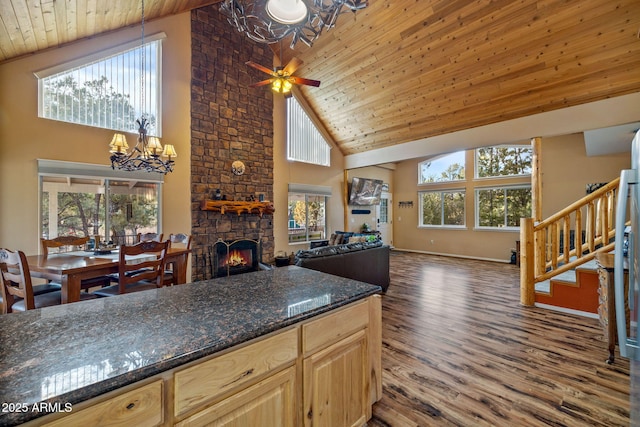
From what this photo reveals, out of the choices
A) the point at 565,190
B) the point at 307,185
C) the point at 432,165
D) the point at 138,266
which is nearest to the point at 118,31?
the point at 138,266

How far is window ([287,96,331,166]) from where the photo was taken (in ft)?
21.6

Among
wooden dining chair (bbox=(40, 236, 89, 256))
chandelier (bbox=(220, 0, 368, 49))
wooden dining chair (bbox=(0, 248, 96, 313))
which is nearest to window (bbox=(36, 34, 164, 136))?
wooden dining chair (bbox=(40, 236, 89, 256))

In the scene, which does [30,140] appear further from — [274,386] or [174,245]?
[274,386]

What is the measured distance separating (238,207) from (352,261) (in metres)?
2.70

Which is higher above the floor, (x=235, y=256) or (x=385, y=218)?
(x=385, y=218)

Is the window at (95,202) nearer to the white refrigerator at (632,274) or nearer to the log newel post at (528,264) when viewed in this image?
the white refrigerator at (632,274)

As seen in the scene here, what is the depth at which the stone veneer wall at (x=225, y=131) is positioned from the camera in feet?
16.5

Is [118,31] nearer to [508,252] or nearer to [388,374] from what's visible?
[388,374]

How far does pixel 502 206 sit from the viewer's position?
7156 mm

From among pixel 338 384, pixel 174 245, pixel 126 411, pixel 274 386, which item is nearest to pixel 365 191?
pixel 174 245

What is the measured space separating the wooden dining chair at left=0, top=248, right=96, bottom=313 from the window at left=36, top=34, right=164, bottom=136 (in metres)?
2.73

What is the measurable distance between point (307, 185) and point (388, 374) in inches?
204

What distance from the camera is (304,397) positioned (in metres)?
1.24

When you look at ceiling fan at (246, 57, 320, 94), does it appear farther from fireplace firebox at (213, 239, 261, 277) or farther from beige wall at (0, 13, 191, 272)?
fireplace firebox at (213, 239, 261, 277)
